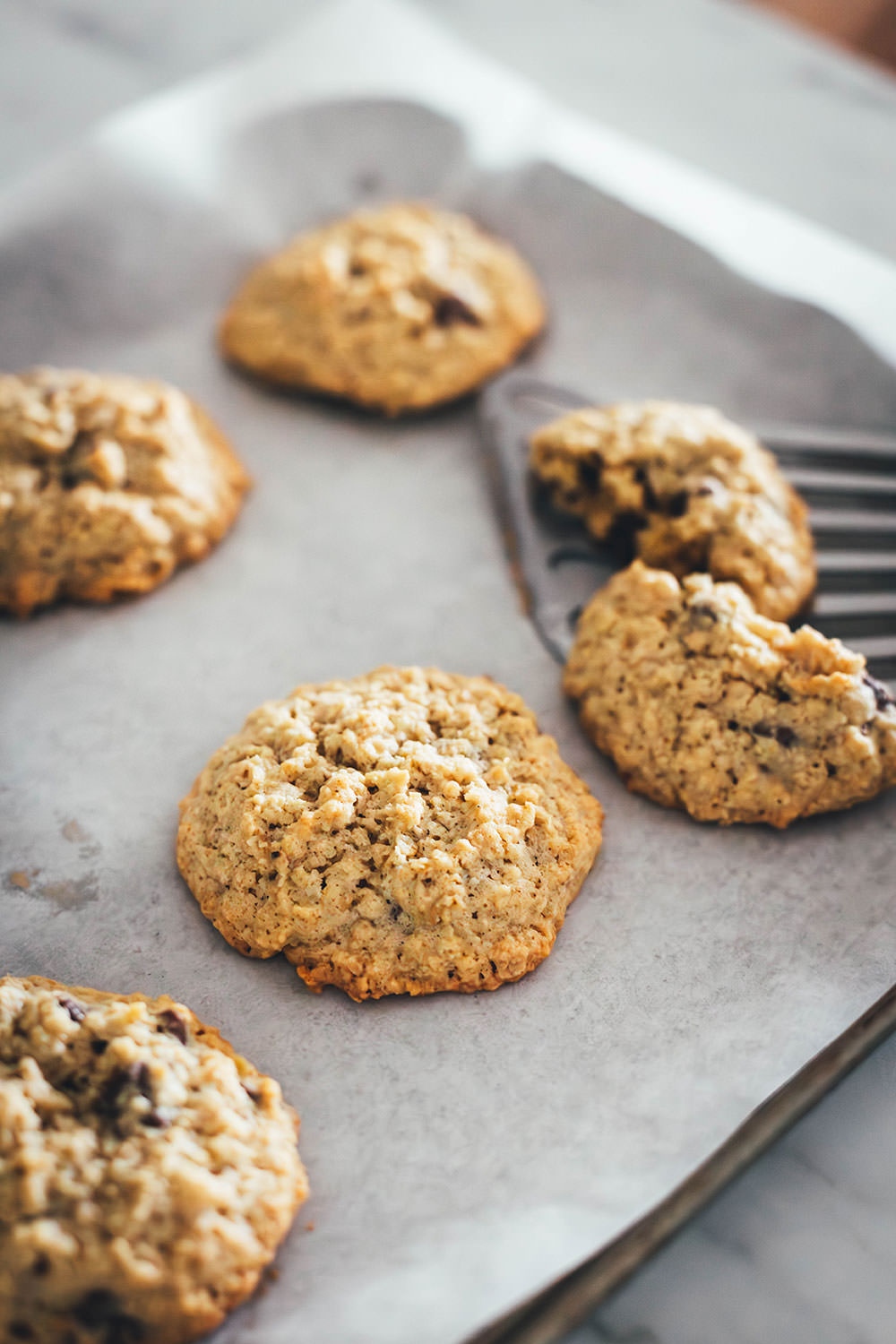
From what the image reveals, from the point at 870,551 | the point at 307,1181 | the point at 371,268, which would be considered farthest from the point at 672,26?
the point at 307,1181

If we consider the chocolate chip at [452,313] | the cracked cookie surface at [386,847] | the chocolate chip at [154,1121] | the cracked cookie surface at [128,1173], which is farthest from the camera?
the chocolate chip at [452,313]

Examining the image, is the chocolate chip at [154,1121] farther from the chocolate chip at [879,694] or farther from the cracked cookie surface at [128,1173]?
the chocolate chip at [879,694]

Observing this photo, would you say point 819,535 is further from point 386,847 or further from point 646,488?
point 386,847

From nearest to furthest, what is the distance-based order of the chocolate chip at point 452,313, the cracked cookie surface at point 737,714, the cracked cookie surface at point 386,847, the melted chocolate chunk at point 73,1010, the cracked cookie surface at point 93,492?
the melted chocolate chunk at point 73,1010, the cracked cookie surface at point 386,847, the cracked cookie surface at point 737,714, the cracked cookie surface at point 93,492, the chocolate chip at point 452,313

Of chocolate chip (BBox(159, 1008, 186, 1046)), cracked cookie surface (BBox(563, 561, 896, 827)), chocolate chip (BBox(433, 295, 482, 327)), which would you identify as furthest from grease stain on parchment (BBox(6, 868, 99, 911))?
chocolate chip (BBox(433, 295, 482, 327))

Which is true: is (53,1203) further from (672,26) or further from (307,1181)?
(672,26)

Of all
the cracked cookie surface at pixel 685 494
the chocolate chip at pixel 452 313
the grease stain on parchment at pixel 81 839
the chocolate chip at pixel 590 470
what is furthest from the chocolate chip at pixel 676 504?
the grease stain on parchment at pixel 81 839

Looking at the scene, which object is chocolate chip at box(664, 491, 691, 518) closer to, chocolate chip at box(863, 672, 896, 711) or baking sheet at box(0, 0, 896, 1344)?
baking sheet at box(0, 0, 896, 1344)
